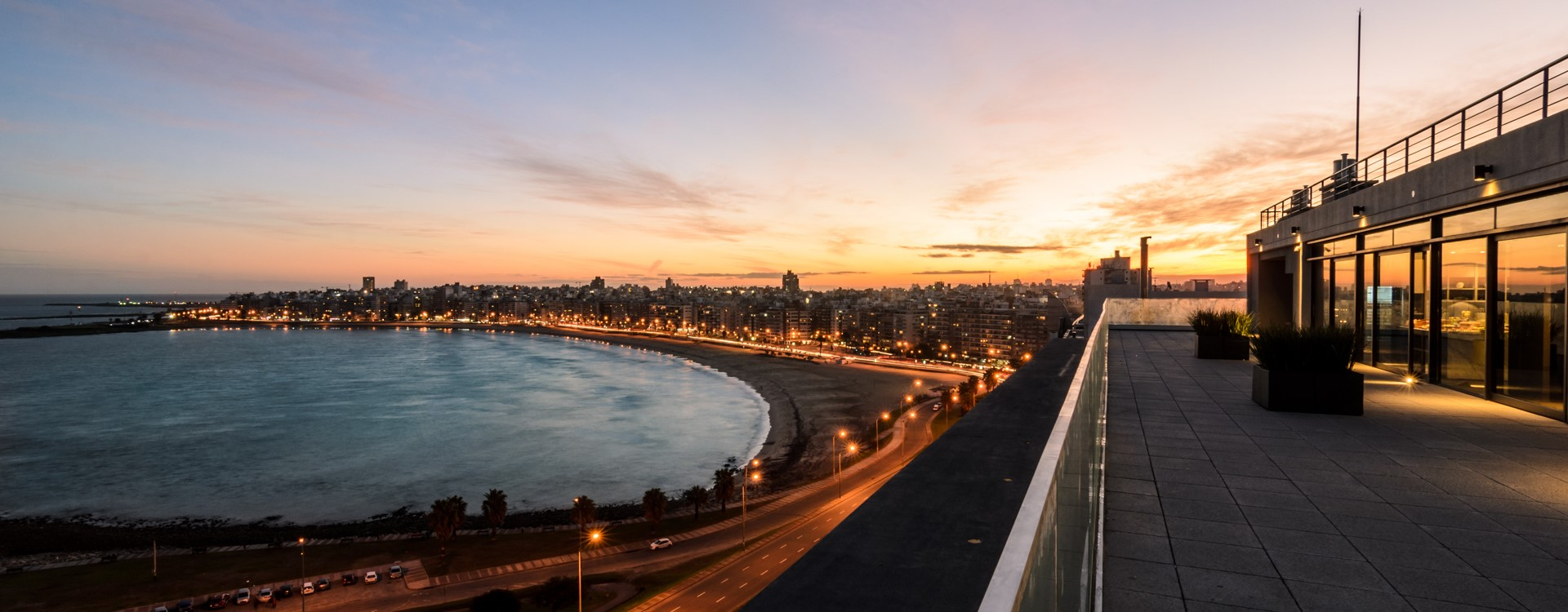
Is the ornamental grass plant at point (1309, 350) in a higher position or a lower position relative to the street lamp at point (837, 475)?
higher

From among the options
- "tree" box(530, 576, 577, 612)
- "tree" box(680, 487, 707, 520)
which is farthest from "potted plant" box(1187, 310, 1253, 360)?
"tree" box(680, 487, 707, 520)

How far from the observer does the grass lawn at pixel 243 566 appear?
21.8 meters

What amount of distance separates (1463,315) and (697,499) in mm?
25804

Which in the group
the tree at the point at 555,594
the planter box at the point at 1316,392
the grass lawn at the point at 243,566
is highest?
the planter box at the point at 1316,392

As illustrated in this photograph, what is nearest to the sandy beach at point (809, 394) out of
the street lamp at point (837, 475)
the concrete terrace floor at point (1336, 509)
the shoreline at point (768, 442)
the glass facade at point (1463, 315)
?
the shoreline at point (768, 442)

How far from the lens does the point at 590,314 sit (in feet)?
622

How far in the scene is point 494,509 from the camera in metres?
27.4

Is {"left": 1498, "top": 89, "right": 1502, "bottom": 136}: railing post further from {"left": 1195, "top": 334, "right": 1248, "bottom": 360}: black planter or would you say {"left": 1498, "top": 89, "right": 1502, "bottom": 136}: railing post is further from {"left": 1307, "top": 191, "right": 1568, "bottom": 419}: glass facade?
{"left": 1195, "top": 334, "right": 1248, "bottom": 360}: black planter

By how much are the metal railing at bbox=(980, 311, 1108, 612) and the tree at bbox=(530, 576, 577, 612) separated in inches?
857

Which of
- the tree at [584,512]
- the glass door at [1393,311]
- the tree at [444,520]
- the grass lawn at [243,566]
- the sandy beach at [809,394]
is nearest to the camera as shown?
the glass door at [1393,311]

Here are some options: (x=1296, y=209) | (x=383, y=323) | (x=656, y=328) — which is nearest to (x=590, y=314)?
(x=656, y=328)

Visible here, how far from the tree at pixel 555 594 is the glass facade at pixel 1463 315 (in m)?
22.4

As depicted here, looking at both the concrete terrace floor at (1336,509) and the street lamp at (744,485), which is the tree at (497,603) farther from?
the concrete terrace floor at (1336,509)

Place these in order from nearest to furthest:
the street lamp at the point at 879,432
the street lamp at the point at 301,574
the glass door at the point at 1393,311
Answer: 1. the glass door at the point at 1393,311
2. the street lamp at the point at 301,574
3. the street lamp at the point at 879,432
